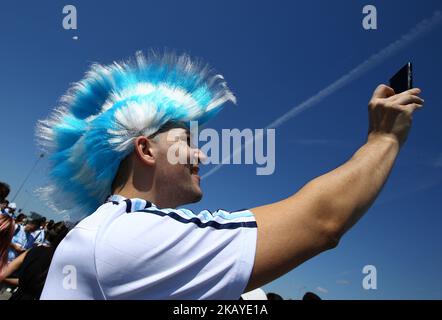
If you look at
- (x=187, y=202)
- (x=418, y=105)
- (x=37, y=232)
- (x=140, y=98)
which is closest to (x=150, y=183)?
(x=187, y=202)

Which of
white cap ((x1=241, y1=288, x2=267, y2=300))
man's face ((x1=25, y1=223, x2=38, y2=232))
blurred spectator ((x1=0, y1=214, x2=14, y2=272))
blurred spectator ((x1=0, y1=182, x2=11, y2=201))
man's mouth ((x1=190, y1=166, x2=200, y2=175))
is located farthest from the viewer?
man's face ((x1=25, y1=223, x2=38, y2=232))

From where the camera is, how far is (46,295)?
1.38 m

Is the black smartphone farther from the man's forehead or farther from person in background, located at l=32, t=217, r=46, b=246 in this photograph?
person in background, located at l=32, t=217, r=46, b=246

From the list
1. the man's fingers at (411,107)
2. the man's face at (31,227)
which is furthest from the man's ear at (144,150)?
the man's face at (31,227)

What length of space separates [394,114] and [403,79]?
0.68 ft

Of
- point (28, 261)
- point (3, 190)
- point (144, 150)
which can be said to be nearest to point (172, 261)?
point (144, 150)

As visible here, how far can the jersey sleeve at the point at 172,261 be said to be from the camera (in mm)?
1223

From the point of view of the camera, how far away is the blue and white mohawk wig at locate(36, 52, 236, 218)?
190 centimetres

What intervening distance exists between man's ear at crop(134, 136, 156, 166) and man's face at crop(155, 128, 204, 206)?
26 mm

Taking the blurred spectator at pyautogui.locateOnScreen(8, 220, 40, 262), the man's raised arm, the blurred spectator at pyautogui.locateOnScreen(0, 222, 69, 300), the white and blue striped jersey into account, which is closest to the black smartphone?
the man's raised arm

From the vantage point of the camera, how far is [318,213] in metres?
1.20

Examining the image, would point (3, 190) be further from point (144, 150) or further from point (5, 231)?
point (144, 150)

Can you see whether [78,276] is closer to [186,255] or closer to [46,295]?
[46,295]
